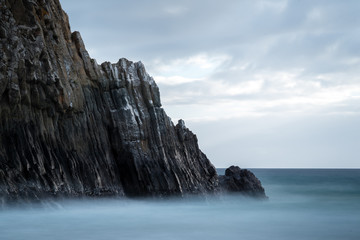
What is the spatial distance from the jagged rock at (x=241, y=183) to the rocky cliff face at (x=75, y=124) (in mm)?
3603

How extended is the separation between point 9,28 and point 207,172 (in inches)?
768

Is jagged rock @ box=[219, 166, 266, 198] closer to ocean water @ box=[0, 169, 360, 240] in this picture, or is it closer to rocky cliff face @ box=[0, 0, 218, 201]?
rocky cliff face @ box=[0, 0, 218, 201]

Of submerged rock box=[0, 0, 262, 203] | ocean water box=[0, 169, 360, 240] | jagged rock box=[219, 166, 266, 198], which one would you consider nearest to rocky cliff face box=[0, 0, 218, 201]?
submerged rock box=[0, 0, 262, 203]

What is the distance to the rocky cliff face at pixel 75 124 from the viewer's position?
2598 cm

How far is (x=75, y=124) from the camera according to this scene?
30.9m

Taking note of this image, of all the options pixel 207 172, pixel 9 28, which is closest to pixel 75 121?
pixel 9 28

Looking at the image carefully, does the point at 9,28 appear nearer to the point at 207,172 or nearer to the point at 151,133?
the point at 151,133

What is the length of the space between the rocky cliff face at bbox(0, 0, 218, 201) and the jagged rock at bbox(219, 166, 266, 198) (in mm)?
3603

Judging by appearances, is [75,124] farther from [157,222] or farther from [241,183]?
[241,183]

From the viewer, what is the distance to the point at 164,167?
3500 centimetres

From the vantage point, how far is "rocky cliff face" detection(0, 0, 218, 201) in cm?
2598

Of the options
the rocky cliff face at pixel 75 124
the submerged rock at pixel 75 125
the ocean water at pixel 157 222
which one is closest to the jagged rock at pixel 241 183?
the submerged rock at pixel 75 125

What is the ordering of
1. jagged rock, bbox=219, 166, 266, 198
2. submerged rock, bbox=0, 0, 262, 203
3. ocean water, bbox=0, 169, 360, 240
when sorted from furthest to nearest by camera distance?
jagged rock, bbox=219, 166, 266, 198, submerged rock, bbox=0, 0, 262, 203, ocean water, bbox=0, 169, 360, 240

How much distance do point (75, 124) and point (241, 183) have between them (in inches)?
710
